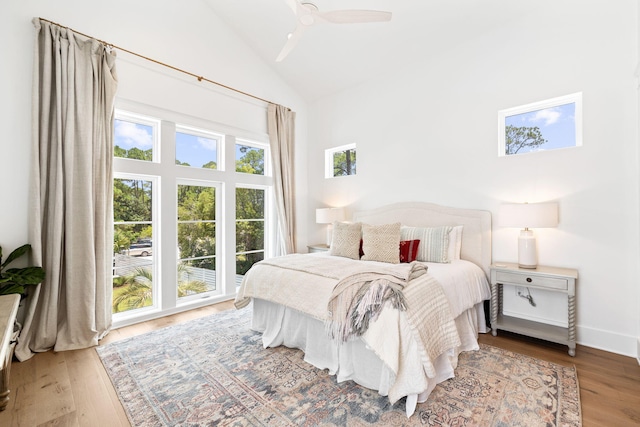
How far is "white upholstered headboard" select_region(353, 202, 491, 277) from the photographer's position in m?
3.20

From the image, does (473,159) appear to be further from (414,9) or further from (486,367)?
(486,367)

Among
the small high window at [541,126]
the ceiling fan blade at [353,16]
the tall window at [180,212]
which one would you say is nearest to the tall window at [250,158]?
the tall window at [180,212]

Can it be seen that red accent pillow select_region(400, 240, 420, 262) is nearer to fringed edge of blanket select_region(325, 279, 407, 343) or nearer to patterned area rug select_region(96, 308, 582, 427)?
patterned area rug select_region(96, 308, 582, 427)

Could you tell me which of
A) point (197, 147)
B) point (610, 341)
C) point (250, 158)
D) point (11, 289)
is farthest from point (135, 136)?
point (610, 341)

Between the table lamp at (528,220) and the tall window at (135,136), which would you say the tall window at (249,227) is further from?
the table lamp at (528,220)

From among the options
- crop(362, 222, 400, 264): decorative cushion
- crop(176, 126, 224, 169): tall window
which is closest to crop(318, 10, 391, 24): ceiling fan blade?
crop(362, 222, 400, 264): decorative cushion

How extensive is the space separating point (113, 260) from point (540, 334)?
13.9 ft

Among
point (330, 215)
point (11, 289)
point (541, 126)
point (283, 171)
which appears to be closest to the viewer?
point (11, 289)

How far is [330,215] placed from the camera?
4.40 metres

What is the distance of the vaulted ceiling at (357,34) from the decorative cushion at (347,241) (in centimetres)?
226

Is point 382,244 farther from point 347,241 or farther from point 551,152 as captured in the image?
point 551,152

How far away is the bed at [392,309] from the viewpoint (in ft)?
5.78

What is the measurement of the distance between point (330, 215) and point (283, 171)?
102cm

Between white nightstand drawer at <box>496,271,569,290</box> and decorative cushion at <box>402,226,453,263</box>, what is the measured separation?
51cm
